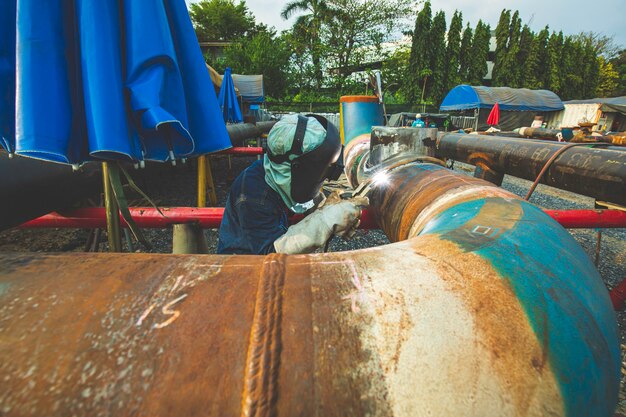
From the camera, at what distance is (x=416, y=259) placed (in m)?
0.78

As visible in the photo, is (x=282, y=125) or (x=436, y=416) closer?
(x=436, y=416)

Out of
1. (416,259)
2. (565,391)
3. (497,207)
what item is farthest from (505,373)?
(497,207)

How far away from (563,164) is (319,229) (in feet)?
7.27

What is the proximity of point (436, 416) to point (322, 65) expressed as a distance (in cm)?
3512

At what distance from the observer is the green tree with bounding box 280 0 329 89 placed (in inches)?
1177

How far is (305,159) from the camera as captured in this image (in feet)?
6.40

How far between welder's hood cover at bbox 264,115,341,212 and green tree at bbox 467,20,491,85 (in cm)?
3342

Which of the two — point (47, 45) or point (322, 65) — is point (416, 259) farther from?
point (322, 65)

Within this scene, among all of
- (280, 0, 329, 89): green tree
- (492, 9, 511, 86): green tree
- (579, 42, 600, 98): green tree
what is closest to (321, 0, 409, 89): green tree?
(280, 0, 329, 89): green tree

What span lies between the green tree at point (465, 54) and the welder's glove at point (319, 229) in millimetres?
33209

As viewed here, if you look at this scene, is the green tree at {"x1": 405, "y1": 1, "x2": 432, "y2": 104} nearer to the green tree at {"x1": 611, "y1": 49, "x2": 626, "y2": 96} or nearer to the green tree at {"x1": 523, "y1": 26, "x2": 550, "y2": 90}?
the green tree at {"x1": 523, "y1": 26, "x2": 550, "y2": 90}

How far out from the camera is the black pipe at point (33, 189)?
1.95m

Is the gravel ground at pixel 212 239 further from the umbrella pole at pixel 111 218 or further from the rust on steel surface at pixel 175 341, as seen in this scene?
the umbrella pole at pixel 111 218

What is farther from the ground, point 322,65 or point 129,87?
point 322,65
